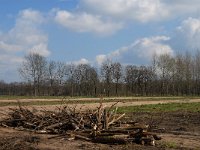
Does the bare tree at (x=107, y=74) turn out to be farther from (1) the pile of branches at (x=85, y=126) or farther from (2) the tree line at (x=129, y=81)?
(1) the pile of branches at (x=85, y=126)

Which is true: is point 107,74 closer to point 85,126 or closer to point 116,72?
point 116,72

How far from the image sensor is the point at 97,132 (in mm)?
15891

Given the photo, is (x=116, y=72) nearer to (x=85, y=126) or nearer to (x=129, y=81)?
(x=129, y=81)

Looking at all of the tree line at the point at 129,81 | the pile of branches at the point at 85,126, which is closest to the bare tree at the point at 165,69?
the tree line at the point at 129,81

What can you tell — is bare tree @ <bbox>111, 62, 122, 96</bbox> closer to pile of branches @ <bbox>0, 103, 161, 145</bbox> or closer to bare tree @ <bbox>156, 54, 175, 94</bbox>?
bare tree @ <bbox>156, 54, 175, 94</bbox>

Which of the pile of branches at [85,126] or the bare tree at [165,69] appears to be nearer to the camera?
the pile of branches at [85,126]

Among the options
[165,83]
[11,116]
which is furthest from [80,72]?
[11,116]

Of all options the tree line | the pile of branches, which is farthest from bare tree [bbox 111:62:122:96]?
the pile of branches

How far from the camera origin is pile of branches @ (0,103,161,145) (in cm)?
1497

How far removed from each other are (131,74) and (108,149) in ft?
327

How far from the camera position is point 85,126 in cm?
1788

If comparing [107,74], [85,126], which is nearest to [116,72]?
[107,74]

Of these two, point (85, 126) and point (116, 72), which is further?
point (116, 72)

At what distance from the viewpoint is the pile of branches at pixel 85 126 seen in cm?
1497
